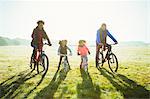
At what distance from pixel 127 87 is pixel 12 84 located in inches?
188

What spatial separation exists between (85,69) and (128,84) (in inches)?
163

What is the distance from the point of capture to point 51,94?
11.1 metres

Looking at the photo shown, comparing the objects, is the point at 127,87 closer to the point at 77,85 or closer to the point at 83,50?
the point at 77,85

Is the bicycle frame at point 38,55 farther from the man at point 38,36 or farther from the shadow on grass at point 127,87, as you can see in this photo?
the shadow on grass at point 127,87

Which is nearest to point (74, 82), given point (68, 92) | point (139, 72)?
point (68, 92)

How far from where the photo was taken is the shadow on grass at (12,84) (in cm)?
1145

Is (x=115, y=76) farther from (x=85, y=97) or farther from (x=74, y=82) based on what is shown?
(x=85, y=97)

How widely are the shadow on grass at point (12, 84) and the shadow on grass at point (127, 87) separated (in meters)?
3.83

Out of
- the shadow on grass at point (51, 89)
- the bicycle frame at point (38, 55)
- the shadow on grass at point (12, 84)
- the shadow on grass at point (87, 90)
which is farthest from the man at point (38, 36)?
the shadow on grass at point (87, 90)

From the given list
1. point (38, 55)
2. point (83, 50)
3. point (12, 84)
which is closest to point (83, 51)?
point (83, 50)

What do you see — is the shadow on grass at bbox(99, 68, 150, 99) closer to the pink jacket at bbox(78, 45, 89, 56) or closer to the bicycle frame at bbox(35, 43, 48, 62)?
the pink jacket at bbox(78, 45, 89, 56)

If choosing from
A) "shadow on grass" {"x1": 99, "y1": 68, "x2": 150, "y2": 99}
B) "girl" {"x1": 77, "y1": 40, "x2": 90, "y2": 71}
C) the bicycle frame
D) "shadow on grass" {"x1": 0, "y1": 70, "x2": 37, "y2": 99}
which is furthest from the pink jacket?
"shadow on grass" {"x1": 0, "y1": 70, "x2": 37, "y2": 99}

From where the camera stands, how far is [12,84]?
1323 centimetres

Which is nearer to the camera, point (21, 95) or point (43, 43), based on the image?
point (21, 95)
